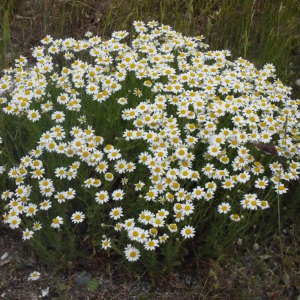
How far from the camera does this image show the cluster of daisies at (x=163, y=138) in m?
2.75

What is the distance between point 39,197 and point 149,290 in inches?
37.1

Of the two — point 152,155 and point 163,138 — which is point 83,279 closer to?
point 152,155

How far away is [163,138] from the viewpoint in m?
2.95

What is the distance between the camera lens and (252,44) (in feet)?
14.4

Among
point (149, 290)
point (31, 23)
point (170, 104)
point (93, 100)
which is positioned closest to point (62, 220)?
point (149, 290)

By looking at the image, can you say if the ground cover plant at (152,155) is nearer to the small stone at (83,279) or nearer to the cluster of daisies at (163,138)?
the cluster of daisies at (163,138)

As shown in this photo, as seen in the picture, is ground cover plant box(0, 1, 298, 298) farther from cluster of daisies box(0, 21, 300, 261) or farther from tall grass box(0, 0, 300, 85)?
tall grass box(0, 0, 300, 85)

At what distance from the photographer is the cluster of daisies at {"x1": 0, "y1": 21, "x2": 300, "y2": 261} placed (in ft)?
9.03

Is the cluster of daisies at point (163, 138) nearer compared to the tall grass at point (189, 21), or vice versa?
the cluster of daisies at point (163, 138)

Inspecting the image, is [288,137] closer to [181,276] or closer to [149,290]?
[181,276]

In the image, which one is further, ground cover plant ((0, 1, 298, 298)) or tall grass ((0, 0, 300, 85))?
tall grass ((0, 0, 300, 85))

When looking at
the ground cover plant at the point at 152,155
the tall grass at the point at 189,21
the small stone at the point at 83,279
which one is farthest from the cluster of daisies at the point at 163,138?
the tall grass at the point at 189,21

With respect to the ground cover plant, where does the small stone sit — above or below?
below

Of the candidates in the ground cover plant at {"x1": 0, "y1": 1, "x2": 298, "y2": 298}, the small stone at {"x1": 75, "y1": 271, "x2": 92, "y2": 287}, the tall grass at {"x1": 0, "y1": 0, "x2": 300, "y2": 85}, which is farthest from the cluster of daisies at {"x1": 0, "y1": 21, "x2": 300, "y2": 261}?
the tall grass at {"x1": 0, "y1": 0, "x2": 300, "y2": 85}
